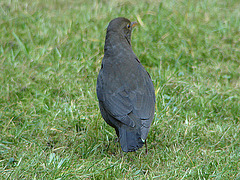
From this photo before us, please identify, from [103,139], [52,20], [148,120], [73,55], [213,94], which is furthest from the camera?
[52,20]

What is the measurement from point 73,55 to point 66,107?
1.48 metres

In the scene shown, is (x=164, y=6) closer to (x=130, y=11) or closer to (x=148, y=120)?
(x=130, y=11)

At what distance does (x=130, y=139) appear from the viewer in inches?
160

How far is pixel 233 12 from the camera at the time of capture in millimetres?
7703

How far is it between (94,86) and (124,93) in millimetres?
1414

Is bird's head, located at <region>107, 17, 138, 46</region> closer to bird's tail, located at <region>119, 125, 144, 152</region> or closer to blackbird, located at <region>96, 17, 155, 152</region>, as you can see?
blackbird, located at <region>96, 17, 155, 152</region>

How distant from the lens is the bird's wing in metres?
4.21

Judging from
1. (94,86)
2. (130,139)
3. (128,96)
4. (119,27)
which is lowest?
(94,86)

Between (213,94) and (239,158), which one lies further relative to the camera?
(213,94)

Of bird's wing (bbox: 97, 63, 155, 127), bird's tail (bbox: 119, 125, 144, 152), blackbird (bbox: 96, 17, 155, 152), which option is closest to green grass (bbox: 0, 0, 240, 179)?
bird's tail (bbox: 119, 125, 144, 152)

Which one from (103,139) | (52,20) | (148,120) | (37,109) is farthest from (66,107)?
(52,20)

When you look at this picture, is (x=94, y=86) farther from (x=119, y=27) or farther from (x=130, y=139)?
(x=130, y=139)

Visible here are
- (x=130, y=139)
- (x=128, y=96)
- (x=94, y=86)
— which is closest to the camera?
(x=130, y=139)

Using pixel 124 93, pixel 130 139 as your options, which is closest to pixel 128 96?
pixel 124 93
